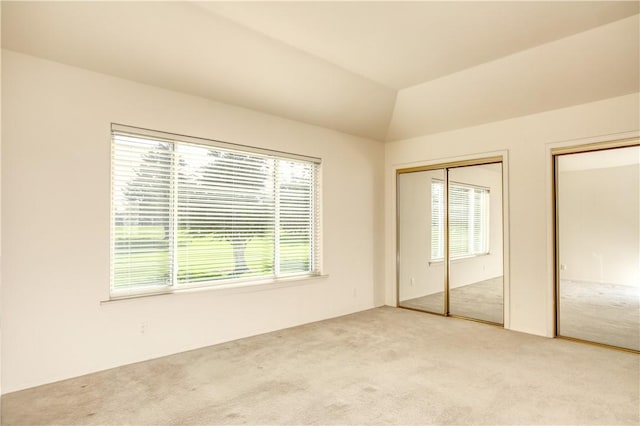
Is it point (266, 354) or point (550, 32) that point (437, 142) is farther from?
point (266, 354)

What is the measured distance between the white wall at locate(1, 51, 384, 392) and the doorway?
2734 millimetres

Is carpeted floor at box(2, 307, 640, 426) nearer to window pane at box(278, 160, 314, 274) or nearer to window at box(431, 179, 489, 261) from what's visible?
window pane at box(278, 160, 314, 274)

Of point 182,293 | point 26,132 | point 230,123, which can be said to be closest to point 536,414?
point 182,293

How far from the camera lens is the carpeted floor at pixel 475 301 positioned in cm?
469

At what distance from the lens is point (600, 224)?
4.09m

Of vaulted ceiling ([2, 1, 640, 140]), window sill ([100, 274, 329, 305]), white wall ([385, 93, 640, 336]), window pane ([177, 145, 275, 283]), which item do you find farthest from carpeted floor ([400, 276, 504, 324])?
window pane ([177, 145, 275, 283])

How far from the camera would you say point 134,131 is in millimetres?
3377

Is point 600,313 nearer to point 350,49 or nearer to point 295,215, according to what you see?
point 295,215

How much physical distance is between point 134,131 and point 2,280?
1565 mm

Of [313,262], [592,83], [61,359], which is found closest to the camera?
[61,359]

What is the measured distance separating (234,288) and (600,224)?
4.16 meters

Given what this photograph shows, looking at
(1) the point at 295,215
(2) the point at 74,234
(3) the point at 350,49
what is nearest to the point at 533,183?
(3) the point at 350,49

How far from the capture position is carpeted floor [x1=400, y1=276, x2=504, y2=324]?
15.4 ft

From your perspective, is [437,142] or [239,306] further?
[437,142]
